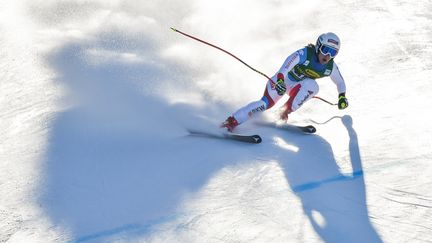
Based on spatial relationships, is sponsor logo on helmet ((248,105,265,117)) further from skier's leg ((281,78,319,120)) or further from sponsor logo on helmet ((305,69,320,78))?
sponsor logo on helmet ((305,69,320,78))

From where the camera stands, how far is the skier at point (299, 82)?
22.3 feet

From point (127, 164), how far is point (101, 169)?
11.5 inches

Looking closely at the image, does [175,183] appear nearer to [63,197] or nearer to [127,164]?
[127,164]

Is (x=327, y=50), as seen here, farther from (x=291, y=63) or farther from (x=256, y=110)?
(x=256, y=110)

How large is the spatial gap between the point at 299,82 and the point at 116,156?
2.45 m

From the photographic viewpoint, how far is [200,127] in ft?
22.9

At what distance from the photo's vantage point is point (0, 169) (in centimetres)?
602

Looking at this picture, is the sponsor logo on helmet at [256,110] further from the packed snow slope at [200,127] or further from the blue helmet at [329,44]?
the blue helmet at [329,44]

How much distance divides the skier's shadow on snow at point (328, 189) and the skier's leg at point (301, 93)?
399mm

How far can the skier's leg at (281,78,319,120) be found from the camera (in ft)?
22.5

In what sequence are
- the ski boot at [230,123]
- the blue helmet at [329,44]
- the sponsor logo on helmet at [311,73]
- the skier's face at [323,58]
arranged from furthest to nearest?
the sponsor logo on helmet at [311,73] < the ski boot at [230,123] < the skier's face at [323,58] < the blue helmet at [329,44]

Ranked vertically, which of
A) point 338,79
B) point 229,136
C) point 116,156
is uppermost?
point 338,79

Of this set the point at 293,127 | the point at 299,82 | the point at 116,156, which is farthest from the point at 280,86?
the point at 116,156

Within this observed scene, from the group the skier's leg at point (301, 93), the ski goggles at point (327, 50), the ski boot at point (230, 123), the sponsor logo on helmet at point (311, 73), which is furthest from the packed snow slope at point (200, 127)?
the ski goggles at point (327, 50)
